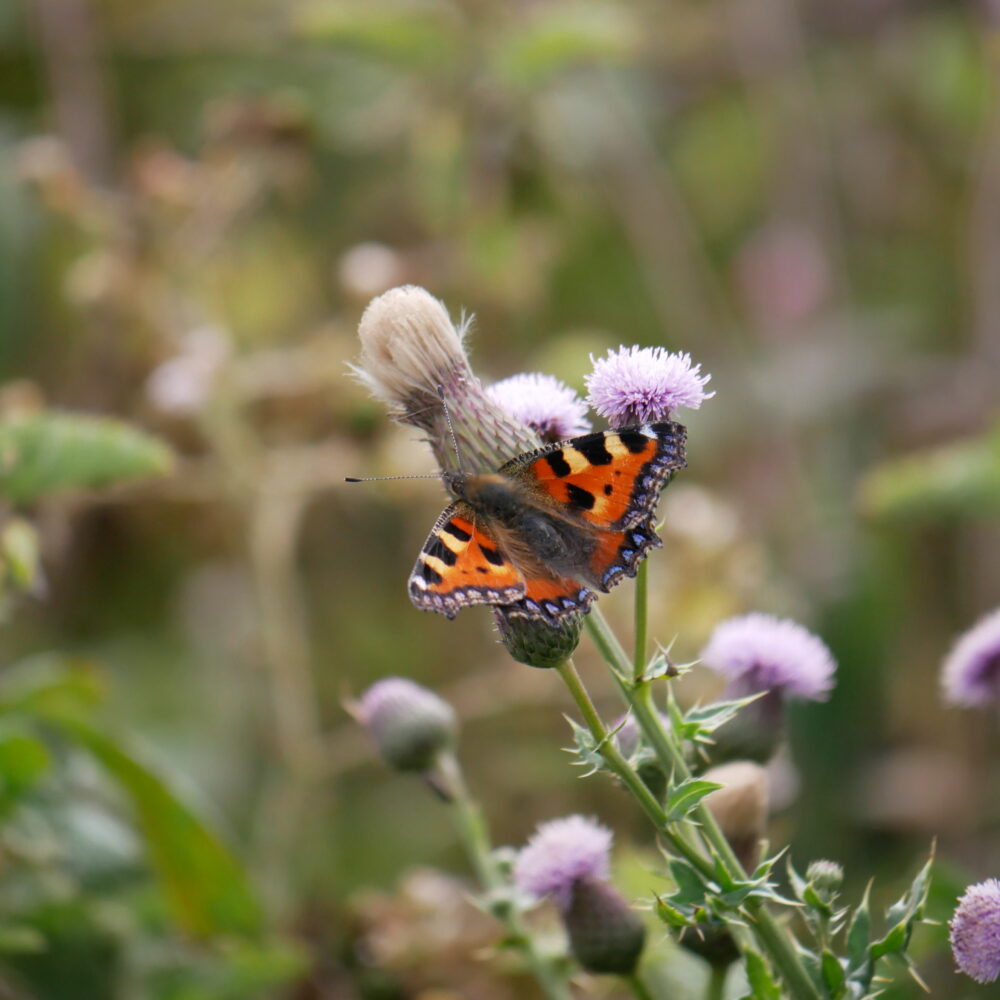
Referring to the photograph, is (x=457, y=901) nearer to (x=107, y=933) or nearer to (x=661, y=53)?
(x=107, y=933)

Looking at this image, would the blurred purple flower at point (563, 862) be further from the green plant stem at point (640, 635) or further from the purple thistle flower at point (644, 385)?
the purple thistle flower at point (644, 385)

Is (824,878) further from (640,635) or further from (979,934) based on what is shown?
(640,635)

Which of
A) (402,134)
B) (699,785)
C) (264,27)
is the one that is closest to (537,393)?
(699,785)

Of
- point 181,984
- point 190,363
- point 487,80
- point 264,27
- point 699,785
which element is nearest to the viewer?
point 699,785

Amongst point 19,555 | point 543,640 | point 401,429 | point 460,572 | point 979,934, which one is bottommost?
point 979,934

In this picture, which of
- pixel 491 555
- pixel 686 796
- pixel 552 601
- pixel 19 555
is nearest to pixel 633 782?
pixel 686 796

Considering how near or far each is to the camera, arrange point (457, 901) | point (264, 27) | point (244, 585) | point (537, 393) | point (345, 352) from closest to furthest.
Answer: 1. point (537, 393)
2. point (457, 901)
3. point (345, 352)
4. point (244, 585)
5. point (264, 27)
